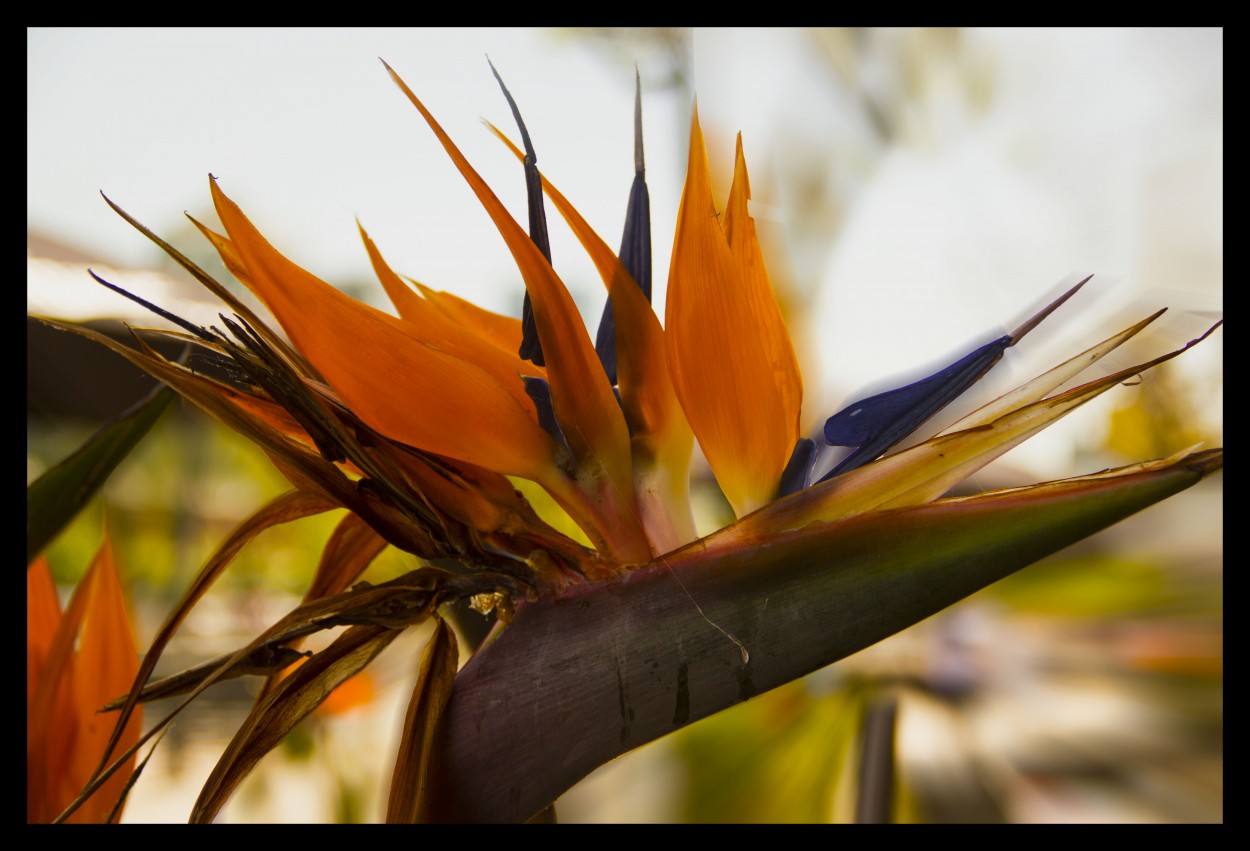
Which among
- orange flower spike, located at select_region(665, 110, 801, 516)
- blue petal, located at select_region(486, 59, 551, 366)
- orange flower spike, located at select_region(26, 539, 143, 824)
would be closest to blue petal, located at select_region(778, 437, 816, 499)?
orange flower spike, located at select_region(665, 110, 801, 516)

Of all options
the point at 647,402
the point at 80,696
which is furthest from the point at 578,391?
the point at 80,696

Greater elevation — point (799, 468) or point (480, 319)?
point (480, 319)

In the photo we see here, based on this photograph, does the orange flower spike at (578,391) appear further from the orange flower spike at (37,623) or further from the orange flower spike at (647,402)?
the orange flower spike at (37,623)

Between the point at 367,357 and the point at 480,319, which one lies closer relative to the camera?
the point at 367,357

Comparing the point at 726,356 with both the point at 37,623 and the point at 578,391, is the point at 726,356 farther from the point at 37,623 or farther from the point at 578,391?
the point at 37,623
